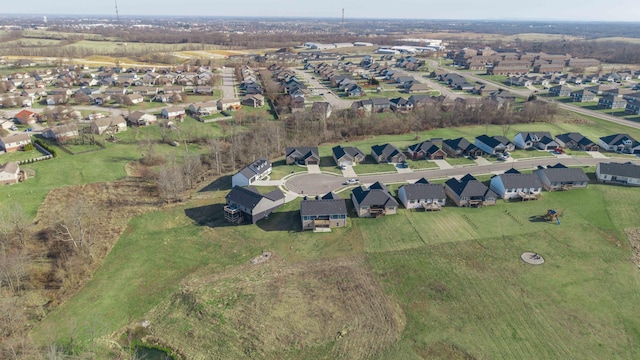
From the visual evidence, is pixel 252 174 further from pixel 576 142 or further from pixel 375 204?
pixel 576 142

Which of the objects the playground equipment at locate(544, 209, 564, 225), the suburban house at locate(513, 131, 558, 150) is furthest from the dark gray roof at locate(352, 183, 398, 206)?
the suburban house at locate(513, 131, 558, 150)

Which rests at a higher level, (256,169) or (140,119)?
(140,119)

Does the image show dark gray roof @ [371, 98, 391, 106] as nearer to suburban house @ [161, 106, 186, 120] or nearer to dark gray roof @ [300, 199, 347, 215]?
suburban house @ [161, 106, 186, 120]


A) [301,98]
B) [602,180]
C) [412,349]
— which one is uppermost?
[301,98]

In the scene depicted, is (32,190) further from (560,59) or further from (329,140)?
(560,59)

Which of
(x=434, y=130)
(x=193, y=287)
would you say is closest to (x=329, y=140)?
(x=434, y=130)

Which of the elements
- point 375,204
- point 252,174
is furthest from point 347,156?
point 375,204
